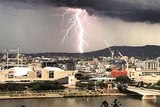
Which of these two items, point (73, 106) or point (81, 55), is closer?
point (73, 106)

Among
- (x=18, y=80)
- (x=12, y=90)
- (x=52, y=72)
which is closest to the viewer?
(x=12, y=90)

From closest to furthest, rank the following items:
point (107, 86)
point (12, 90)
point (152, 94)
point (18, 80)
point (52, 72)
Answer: point (152, 94) < point (12, 90) < point (107, 86) < point (18, 80) < point (52, 72)

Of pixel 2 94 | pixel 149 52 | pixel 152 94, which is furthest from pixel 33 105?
pixel 149 52

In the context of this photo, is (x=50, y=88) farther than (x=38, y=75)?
No

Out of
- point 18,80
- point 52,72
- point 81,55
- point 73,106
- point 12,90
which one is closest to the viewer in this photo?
point 73,106

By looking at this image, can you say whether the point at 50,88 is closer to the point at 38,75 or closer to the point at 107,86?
the point at 107,86

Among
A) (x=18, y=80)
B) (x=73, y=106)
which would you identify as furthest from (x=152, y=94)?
(x=18, y=80)

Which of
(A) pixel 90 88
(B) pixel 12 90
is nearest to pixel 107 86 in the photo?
(A) pixel 90 88

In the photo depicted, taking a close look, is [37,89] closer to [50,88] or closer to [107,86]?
[50,88]

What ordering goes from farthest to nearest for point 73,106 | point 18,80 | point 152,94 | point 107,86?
point 18,80 → point 107,86 → point 152,94 → point 73,106
